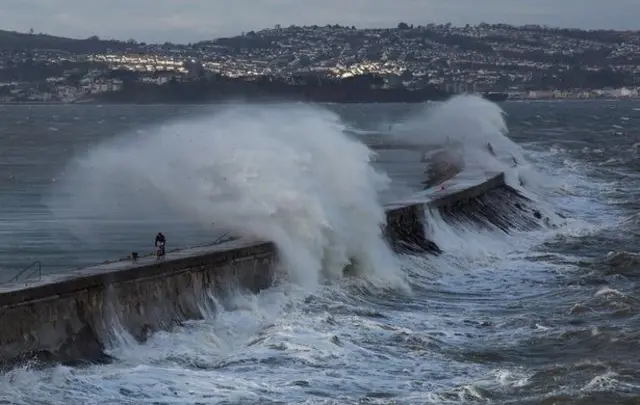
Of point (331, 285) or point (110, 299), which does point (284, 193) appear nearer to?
point (331, 285)

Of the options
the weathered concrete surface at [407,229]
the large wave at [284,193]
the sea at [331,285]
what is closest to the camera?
the sea at [331,285]

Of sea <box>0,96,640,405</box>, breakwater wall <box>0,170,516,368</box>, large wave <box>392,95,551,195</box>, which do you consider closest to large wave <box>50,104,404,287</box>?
sea <box>0,96,640,405</box>

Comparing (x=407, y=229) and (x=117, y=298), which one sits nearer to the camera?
(x=117, y=298)

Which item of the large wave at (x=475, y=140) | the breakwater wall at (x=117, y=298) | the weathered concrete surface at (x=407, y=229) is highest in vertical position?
the breakwater wall at (x=117, y=298)

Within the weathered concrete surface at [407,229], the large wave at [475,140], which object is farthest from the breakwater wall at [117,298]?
the large wave at [475,140]

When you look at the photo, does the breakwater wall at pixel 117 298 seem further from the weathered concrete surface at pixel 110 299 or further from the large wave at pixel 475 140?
the large wave at pixel 475 140

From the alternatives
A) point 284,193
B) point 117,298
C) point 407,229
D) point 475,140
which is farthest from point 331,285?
point 475,140
